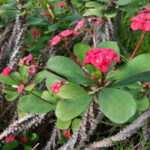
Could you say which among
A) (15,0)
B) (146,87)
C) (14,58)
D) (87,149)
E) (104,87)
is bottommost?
(87,149)

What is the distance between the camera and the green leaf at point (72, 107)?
802 mm

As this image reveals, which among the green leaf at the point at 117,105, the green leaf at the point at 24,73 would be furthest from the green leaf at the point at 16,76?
the green leaf at the point at 117,105

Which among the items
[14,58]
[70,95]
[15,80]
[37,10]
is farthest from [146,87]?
[37,10]

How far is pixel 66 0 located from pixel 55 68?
1.03m

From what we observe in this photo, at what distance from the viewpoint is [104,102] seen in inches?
30.8

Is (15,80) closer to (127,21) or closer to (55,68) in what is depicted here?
(55,68)

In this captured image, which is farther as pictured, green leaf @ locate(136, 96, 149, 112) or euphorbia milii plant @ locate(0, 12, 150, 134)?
green leaf @ locate(136, 96, 149, 112)

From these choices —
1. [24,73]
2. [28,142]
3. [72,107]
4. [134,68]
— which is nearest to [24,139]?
[28,142]

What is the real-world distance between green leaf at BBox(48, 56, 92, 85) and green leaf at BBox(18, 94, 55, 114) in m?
0.27

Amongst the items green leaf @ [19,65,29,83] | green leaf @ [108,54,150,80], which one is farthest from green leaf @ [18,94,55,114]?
green leaf @ [108,54,150,80]

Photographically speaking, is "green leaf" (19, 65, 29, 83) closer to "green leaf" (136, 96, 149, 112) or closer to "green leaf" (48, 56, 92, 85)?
"green leaf" (48, 56, 92, 85)

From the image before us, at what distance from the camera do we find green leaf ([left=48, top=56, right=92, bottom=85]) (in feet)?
2.74

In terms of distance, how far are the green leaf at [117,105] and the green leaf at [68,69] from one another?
98 mm

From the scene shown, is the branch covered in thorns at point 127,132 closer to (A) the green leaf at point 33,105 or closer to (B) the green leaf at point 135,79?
(B) the green leaf at point 135,79
